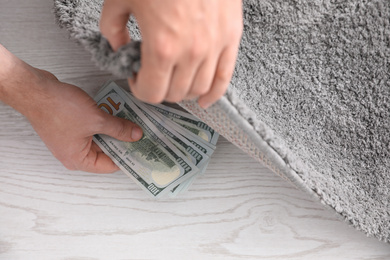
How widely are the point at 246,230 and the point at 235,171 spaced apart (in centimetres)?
12

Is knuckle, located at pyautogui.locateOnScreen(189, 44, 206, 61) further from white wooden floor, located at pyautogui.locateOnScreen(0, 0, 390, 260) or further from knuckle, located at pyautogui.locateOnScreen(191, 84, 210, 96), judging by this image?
white wooden floor, located at pyautogui.locateOnScreen(0, 0, 390, 260)

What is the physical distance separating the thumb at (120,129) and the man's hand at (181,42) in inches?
11.5

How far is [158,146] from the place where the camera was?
2.38 ft

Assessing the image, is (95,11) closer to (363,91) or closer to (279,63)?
(279,63)

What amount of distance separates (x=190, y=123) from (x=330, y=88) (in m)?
0.28

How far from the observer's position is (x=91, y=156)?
2.23 ft

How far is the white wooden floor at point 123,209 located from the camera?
0.72m

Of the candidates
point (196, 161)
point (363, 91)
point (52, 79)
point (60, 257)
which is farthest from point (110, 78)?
point (363, 91)

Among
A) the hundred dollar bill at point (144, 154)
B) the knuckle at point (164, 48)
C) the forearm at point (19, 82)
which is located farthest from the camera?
the hundred dollar bill at point (144, 154)

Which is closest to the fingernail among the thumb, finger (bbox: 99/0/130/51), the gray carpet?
the thumb

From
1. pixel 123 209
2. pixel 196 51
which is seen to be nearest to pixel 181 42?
pixel 196 51

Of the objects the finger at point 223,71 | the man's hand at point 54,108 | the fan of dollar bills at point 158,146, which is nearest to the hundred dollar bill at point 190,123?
the fan of dollar bills at point 158,146

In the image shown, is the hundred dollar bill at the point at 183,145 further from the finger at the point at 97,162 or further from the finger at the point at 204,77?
the finger at the point at 204,77

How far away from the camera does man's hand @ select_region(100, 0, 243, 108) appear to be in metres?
0.34
